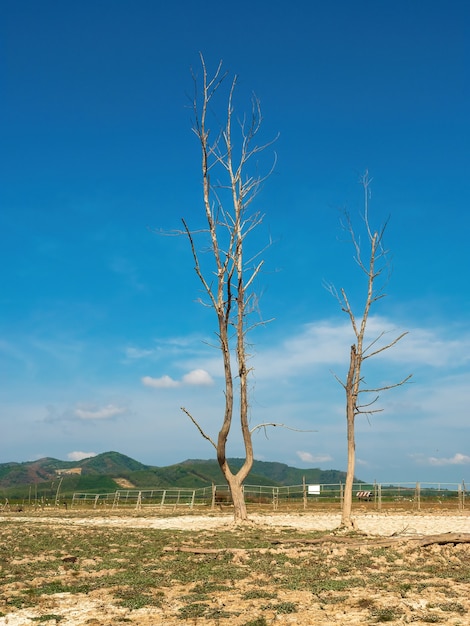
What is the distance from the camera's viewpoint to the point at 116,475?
10462cm

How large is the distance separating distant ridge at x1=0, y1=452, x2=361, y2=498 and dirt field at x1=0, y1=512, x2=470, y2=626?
2019 inches

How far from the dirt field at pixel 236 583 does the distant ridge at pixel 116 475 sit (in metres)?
51.3

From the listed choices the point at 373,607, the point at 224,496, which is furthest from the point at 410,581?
the point at 224,496

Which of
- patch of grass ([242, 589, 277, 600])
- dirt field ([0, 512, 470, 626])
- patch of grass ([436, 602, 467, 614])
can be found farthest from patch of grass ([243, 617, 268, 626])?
patch of grass ([436, 602, 467, 614])

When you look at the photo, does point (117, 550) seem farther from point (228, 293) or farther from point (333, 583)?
point (228, 293)

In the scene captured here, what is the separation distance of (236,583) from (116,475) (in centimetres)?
9899

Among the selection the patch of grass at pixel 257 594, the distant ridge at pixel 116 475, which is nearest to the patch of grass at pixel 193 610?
the patch of grass at pixel 257 594

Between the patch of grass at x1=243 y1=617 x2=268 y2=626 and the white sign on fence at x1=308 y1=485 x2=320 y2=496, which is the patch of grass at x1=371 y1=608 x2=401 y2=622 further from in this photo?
the white sign on fence at x1=308 y1=485 x2=320 y2=496

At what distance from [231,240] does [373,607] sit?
1846 cm

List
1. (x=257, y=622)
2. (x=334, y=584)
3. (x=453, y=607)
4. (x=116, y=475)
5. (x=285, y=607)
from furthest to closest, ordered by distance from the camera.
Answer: (x=116, y=475) → (x=334, y=584) → (x=285, y=607) → (x=453, y=607) → (x=257, y=622)

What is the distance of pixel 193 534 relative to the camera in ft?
61.8

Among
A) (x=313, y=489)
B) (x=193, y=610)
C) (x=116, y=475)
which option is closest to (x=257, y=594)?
(x=193, y=610)

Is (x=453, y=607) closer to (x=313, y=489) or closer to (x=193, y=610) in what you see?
(x=193, y=610)

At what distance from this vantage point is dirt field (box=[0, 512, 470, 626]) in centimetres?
815
